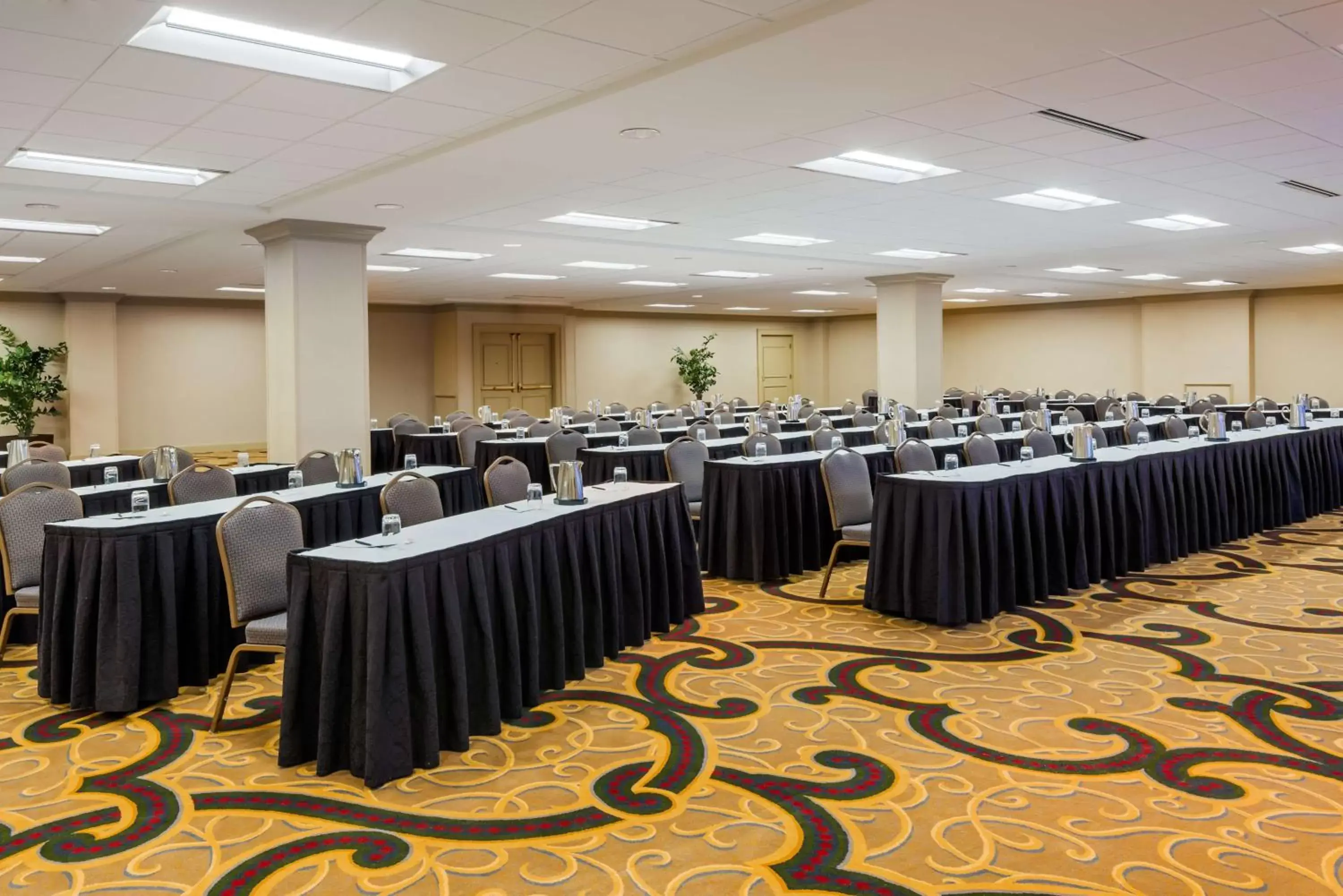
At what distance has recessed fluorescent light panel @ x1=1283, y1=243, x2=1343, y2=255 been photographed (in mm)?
12430

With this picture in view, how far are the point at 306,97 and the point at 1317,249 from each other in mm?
12371

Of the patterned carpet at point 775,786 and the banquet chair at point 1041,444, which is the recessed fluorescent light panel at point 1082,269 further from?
the patterned carpet at point 775,786

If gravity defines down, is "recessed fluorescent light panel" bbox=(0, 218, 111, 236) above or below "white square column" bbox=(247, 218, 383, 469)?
above

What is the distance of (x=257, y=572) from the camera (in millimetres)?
4324

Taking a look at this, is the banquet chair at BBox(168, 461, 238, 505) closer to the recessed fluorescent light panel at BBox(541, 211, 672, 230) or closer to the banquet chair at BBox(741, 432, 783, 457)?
the banquet chair at BBox(741, 432, 783, 457)

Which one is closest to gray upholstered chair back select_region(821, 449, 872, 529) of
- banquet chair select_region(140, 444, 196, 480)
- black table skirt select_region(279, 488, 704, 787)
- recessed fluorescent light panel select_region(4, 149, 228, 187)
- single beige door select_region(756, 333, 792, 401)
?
black table skirt select_region(279, 488, 704, 787)

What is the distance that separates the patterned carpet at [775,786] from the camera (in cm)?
305

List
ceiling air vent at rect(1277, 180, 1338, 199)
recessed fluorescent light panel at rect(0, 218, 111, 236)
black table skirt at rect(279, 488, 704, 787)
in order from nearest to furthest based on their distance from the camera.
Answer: black table skirt at rect(279, 488, 704, 787), ceiling air vent at rect(1277, 180, 1338, 199), recessed fluorescent light panel at rect(0, 218, 111, 236)

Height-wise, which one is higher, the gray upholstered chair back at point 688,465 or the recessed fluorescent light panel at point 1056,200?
the recessed fluorescent light panel at point 1056,200

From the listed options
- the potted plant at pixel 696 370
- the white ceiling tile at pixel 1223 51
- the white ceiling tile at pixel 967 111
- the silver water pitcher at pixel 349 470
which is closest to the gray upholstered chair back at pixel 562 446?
the silver water pitcher at pixel 349 470

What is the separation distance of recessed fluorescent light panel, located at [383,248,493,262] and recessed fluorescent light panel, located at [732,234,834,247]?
3120 mm

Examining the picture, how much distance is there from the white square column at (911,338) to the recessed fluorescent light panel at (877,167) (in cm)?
795

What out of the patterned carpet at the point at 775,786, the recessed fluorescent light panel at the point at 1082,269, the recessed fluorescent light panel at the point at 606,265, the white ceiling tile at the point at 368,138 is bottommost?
the patterned carpet at the point at 775,786

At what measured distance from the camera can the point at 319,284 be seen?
9508 millimetres
